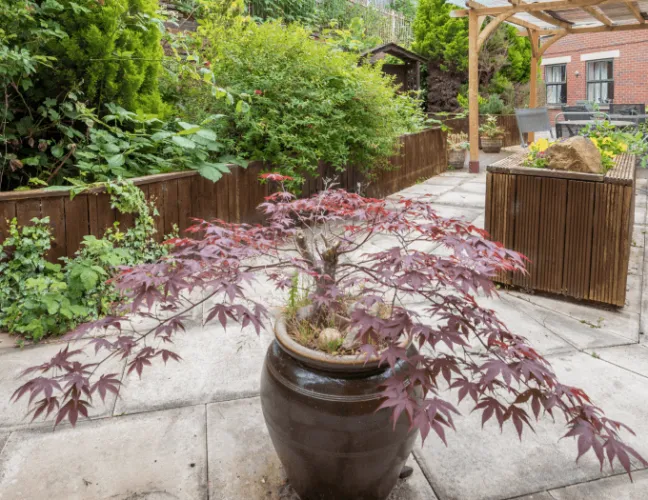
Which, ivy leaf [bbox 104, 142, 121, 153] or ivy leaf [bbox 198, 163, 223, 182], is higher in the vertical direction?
ivy leaf [bbox 104, 142, 121, 153]

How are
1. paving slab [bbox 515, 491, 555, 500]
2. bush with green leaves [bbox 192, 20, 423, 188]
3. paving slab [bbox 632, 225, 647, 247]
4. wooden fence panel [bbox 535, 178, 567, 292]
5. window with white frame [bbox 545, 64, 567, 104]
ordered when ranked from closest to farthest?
paving slab [bbox 515, 491, 555, 500]
wooden fence panel [bbox 535, 178, 567, 292]
bush with green leaves [bbox 192, 20, 423, 188]
paving slab [bbox 632, 225, 647, 247]
window with white frame [bbox 545, 64, 567, 104]

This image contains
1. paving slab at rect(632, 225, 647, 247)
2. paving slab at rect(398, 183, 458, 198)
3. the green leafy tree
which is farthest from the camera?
the green leafy tree

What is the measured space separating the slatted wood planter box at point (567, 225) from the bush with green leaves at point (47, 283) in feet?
7.96

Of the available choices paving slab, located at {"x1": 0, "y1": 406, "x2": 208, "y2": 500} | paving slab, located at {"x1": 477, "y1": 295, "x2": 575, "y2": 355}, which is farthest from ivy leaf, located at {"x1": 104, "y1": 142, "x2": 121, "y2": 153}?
paving slab, located at {"x1": 477, "y1": 295, "x2": 575, "y2": 355}

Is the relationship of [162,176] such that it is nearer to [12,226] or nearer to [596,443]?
[12,226]

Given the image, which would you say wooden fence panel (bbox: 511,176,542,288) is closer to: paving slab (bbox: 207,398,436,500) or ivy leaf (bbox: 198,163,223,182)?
paving slab (bbox: 207,398,436,500)

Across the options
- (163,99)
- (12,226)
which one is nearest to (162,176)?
(12,226)

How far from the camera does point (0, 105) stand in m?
3.66

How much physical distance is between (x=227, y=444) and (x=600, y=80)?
677 inches

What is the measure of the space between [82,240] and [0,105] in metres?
1.14

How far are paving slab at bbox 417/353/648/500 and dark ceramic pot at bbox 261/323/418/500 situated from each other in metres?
0.35

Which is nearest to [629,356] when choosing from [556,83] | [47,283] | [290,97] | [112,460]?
[112,460]

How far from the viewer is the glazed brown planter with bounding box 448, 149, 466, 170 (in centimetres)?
948

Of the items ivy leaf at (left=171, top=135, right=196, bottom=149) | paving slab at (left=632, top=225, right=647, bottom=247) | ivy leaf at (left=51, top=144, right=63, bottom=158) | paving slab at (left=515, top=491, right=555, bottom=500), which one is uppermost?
ivy leaf at (left=171, top=135, right=196, bottom=149)
